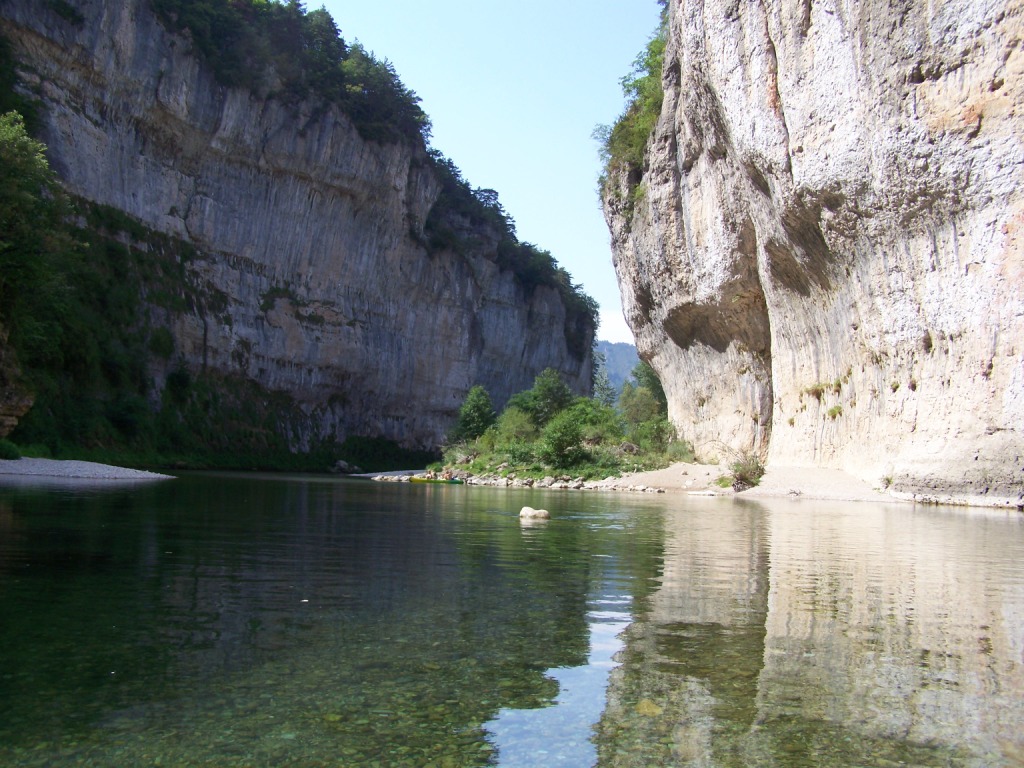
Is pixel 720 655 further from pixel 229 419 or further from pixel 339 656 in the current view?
pixel 229 419

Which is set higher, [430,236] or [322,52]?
[322,52]

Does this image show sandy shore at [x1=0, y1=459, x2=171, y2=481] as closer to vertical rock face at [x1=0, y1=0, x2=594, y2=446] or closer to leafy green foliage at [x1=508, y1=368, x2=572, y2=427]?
vertical rock face at [x1=0, y1=0, x2=594, y2=446]

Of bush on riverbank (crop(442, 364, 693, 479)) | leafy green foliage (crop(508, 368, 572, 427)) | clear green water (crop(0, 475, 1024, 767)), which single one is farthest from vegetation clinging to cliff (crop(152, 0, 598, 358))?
clear green water (crop(0, 475, 1024, 767))

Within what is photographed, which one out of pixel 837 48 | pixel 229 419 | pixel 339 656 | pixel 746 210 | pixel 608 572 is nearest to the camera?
pixel 339 656

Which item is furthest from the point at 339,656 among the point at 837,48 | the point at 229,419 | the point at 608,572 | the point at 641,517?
the point at 229,419

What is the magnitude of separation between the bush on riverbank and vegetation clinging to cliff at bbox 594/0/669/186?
14.7 metres

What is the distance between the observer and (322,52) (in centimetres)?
6862

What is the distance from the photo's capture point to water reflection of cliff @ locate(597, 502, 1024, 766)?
13.2ft

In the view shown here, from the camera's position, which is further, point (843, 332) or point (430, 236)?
point (430, 236)

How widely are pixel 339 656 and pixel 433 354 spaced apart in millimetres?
71700

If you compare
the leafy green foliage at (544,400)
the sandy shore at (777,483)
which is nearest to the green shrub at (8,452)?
the sandy shore at (777,483)

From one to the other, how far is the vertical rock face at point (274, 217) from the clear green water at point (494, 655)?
43837 millimetres

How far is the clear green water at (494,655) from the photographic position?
12.9 ft

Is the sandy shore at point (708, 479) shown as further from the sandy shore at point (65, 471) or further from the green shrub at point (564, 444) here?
the green shrub at point (564, 444)
